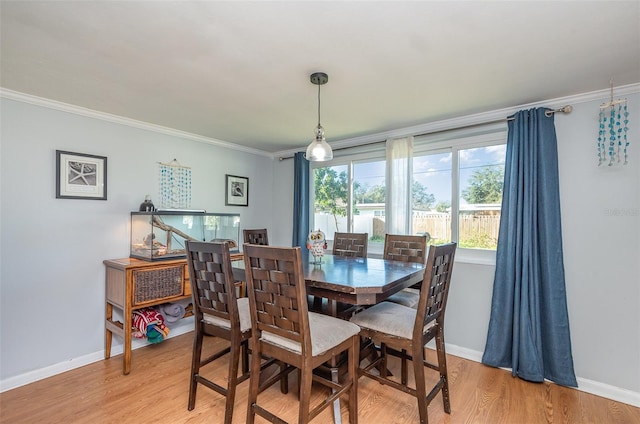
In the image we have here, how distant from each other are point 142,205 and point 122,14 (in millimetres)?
1952

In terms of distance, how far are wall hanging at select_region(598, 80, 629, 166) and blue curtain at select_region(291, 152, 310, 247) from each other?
2.86 m

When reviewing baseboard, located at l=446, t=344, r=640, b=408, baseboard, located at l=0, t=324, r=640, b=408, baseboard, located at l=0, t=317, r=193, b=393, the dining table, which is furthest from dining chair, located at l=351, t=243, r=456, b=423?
baseboard, located at l=0, t=317, r=193, b=393

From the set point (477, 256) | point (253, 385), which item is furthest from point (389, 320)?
point (477, 256)

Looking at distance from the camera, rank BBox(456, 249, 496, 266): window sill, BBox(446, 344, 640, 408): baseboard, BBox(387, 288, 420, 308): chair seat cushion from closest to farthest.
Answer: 1. BBox(446, 344, 640, 408): baseboard
2. BBox(387, 288, 420, 308): chair seat cushion
3. BBox(456, 249, 496, 266): window sill

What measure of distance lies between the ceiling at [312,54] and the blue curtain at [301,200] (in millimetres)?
1346

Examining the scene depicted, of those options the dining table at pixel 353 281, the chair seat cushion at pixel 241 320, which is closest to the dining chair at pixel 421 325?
the dining table at pixel 353 281

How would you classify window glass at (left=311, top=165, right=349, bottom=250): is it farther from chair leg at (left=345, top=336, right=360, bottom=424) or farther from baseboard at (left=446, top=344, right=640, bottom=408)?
baseboard at (left=446, top=344, right=640, bottom=408)

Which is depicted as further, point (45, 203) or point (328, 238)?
point (328, 238)

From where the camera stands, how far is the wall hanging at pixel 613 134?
2215 millimetres

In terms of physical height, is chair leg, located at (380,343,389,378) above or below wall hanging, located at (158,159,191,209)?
below

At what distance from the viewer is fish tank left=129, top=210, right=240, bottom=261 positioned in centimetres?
282

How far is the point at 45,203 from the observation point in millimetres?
2471

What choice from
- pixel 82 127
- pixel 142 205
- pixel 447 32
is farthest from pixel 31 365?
pixel 447 32

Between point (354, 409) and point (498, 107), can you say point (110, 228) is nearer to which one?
point (354, 409)
